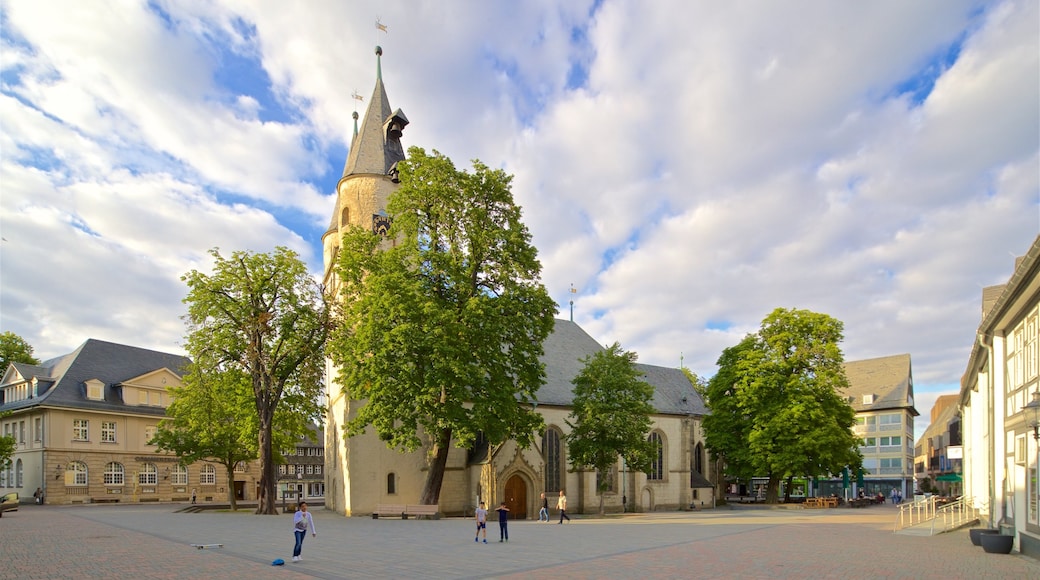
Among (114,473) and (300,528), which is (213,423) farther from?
(300,528)

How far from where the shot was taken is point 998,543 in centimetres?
1872

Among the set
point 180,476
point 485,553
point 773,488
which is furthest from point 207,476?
point 485,553

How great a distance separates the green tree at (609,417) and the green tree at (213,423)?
18.1 metres

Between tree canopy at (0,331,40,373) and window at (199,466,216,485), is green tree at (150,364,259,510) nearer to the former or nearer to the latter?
window at (199,466,216,485)

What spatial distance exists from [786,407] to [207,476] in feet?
153

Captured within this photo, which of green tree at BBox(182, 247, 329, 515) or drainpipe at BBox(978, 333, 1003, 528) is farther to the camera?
green tree at BBox(182, 247, 329, 515)

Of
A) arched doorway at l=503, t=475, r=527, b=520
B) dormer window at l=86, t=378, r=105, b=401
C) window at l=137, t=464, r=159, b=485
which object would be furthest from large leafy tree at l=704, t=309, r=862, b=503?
dormer window at l=86, t=378, r=105, b=401

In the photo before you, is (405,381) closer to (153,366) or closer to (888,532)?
(888,532)

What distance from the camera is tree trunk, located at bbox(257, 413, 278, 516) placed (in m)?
36.3

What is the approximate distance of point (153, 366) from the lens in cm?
6197

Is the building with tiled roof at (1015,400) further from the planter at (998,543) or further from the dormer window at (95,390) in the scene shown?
the dormer window at (95,390)

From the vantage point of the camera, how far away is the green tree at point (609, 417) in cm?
3778

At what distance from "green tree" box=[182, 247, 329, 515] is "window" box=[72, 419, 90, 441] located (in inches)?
901

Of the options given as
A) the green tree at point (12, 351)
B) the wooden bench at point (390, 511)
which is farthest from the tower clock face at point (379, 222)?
the green tree at point (12, 351)
